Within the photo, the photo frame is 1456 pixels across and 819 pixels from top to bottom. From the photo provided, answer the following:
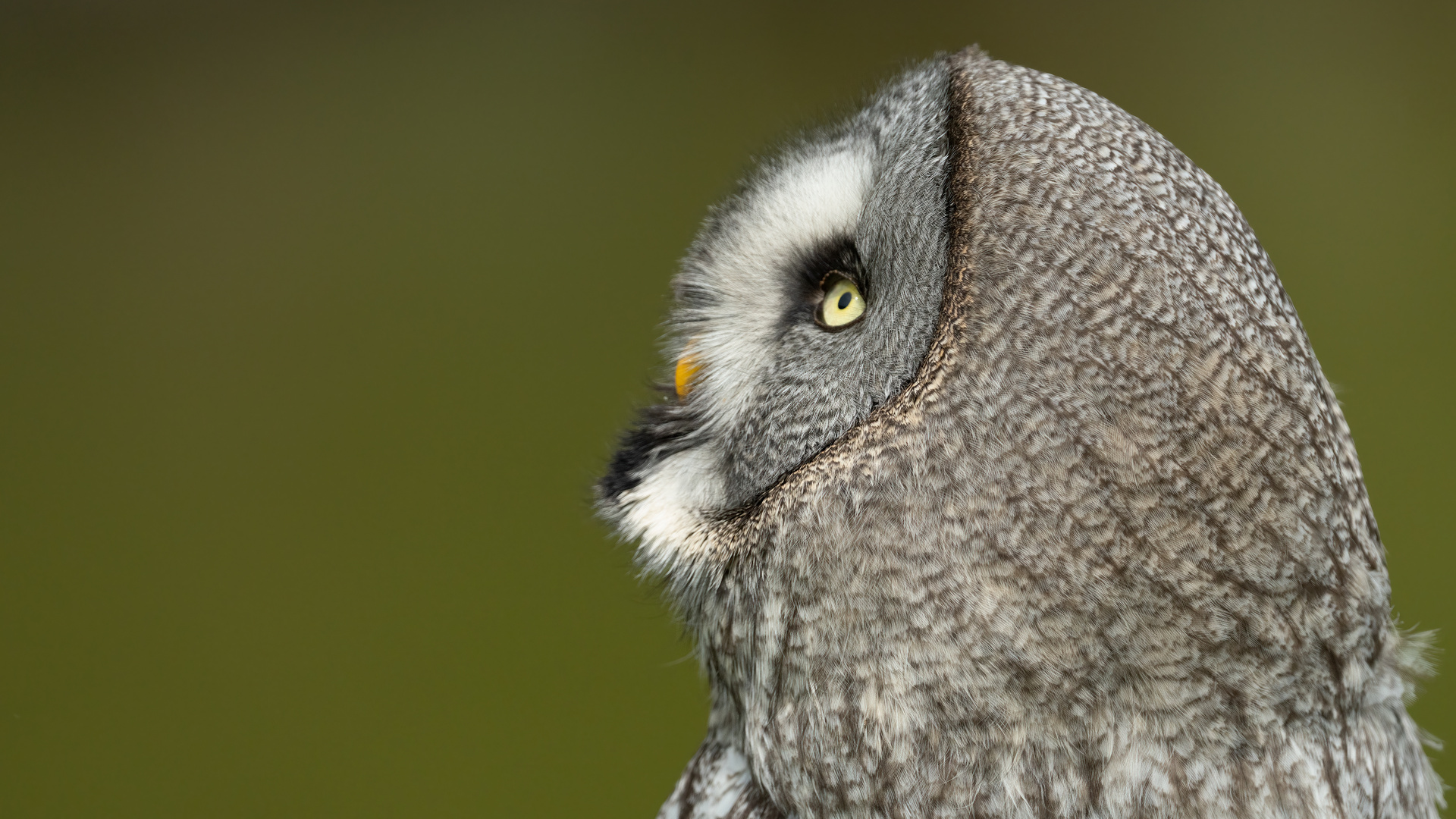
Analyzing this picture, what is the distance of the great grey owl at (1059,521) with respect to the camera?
2.32 ft

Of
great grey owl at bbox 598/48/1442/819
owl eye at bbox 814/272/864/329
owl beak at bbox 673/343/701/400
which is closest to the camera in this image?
great grey owl at bbox 598/48/1442/819

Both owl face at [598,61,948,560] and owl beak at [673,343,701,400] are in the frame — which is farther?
owl beak at [673,343,701,400]

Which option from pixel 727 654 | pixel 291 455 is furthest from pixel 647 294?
pixel 727 654

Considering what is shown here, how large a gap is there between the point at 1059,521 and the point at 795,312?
30cm

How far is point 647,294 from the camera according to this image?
2.55 metres

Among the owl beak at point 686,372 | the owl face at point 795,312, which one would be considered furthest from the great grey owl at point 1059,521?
the owl beak at point 686,372

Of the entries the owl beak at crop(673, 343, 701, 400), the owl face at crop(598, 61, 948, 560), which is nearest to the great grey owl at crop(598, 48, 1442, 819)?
the owl face at crop(598, 61, 948, 560)

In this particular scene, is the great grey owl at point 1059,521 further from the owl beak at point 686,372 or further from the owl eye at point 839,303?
the owl beak at point 686,372

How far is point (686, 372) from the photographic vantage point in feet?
3.28

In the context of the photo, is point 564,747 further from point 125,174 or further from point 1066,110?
point 1066,110

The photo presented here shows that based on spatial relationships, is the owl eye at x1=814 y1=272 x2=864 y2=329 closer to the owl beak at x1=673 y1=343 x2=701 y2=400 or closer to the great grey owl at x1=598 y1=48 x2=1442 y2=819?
the great grey owl at x1=598 y1=48 x2=1442 y2=819

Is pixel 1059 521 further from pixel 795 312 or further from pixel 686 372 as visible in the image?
pixel 686 372

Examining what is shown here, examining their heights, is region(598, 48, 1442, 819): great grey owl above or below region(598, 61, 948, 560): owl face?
below

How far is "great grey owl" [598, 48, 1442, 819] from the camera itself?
0.71 meters
